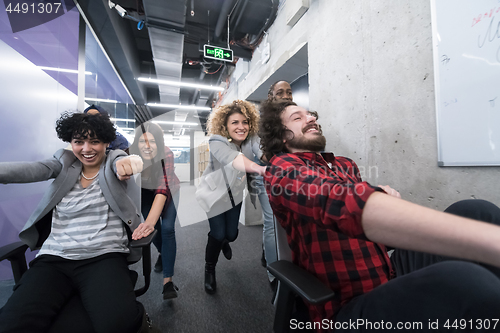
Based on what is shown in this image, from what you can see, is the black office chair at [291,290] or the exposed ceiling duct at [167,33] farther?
the exposed ceiling duct at [167,33]

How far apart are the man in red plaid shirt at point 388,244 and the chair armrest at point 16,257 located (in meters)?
1.16

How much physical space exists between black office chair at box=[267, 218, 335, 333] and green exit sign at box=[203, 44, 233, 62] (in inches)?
130

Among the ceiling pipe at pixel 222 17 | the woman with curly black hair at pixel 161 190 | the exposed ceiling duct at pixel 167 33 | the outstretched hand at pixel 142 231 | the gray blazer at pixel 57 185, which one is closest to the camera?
the gray blazer at pixel 57 185

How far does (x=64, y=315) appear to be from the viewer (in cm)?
82

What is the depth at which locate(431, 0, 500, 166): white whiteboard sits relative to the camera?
836 millimetres

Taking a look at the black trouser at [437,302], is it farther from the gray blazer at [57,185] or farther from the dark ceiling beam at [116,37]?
the dark ceiling beam at [116,37]

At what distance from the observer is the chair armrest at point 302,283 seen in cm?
49

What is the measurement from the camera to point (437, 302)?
419 millimetres

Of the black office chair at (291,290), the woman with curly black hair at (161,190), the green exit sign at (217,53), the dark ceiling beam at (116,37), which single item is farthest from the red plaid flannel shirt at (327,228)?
the dark ceiling beam at (116,37)

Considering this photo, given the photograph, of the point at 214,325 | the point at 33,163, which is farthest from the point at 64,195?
the point at 214,325

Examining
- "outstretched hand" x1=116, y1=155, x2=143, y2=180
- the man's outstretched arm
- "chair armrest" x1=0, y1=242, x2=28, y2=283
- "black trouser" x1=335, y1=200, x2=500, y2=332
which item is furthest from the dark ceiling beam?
"black trouser" x1=335, y1=200, x2=500, y2=332

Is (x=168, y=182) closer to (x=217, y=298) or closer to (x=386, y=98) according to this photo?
(x=217, y=298)

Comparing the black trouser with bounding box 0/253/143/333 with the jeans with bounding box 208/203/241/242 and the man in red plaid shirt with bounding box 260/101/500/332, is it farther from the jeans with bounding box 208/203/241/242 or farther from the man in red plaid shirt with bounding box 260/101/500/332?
the man in red plaid shirt with bounding box 260/101/500/332

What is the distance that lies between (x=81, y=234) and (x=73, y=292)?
265mm
